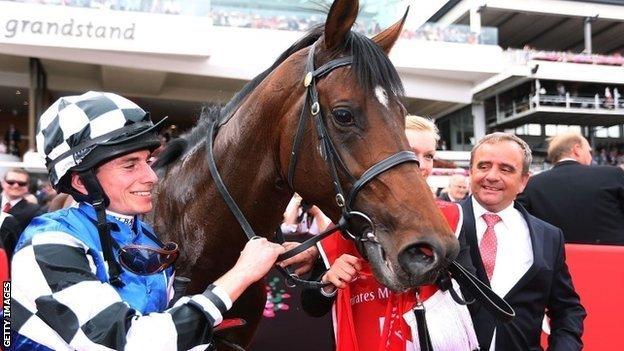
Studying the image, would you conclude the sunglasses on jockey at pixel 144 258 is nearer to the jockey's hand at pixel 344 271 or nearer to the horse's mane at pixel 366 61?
the jockey's hand at pixel 344 271

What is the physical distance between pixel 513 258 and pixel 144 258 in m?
1.40

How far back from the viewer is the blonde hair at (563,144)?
4379 millimetres

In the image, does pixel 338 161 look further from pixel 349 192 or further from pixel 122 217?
pixel 122 217

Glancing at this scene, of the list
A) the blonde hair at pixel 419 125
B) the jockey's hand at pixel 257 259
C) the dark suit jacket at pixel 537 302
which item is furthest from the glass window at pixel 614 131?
the jockey's hand at pixel 257 259

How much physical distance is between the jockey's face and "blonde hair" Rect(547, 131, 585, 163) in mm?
4003

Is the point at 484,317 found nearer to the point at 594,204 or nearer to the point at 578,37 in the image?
the point at 594,204

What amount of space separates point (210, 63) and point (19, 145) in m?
9.08

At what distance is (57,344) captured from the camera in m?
1.13

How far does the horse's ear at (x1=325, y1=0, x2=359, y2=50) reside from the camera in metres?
1.58

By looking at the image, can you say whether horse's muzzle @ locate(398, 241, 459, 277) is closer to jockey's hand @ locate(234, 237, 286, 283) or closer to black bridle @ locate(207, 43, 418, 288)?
black bridle @ locate(207, 43, 418, 288)

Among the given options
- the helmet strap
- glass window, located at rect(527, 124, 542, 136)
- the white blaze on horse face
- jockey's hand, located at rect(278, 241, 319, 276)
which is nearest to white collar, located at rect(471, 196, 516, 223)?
jockey's hand, located at rect(278, 241, 319, 276)

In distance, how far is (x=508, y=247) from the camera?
6.63ft

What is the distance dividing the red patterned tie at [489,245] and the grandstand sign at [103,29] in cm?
1532

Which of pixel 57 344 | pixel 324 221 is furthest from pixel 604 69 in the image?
pixel 57 344
